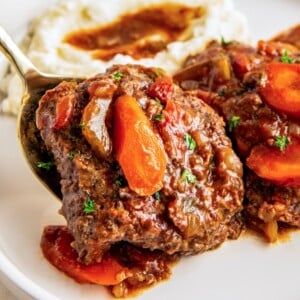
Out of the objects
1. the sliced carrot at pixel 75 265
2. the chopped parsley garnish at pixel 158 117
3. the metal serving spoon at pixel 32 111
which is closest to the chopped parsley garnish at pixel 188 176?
the chopped parsley garnish at pixel 158 117

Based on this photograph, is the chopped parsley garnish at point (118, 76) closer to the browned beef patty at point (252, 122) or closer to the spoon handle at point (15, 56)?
the browned beef patty at point (252, 122)

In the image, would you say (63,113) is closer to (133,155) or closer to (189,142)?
(133,155)

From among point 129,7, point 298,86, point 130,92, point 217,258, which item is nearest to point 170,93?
point 130,92

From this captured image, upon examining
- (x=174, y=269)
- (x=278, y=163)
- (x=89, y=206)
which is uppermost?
(x=89, y=206)

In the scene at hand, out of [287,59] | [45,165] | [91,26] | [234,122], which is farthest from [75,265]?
[91,26]

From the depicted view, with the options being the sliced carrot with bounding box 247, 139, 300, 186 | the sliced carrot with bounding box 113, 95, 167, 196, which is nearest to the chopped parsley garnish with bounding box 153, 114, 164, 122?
the sliced carrot with bounding box 113, 95, 167, 196
